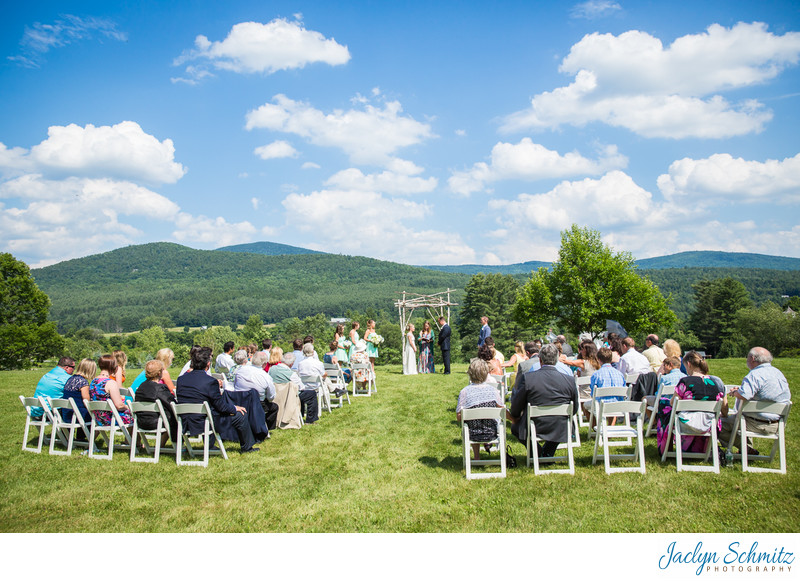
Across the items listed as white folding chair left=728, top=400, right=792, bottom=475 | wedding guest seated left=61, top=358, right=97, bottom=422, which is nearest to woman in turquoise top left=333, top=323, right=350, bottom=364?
wedding guest seated left=61, top=358, right=97, bottom=422

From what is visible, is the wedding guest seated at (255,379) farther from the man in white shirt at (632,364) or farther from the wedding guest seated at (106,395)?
the man in white shirt at (632,364)

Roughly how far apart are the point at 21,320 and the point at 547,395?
36.9 m

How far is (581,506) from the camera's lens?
4.42 meters

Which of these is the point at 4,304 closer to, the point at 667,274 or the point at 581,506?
the point at 581,506

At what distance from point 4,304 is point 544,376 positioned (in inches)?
1416

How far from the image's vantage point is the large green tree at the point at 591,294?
104 ft

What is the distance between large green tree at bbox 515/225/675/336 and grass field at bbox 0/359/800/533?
26522 millimetres

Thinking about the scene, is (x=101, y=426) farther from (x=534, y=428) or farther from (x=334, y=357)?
(x=534, y=428)

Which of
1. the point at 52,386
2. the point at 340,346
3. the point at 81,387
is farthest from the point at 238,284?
the point at 81,387

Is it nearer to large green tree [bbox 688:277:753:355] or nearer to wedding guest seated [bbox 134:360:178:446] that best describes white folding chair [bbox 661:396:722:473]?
wedding guest seated [bbox 134:360:178:446]

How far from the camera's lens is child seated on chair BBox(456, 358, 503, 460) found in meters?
5.68

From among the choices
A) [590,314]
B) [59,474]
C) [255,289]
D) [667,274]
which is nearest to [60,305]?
[255,289]

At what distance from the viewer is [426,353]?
1600 centimetres

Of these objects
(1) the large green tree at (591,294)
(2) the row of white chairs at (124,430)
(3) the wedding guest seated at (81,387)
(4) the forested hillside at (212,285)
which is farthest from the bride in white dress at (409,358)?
(4) the forested hillside at (212,285)
